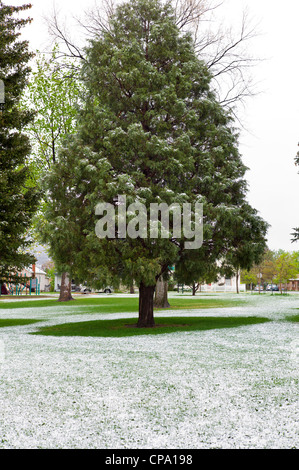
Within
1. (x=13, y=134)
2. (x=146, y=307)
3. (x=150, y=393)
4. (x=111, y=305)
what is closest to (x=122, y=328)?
(x=146, y=307)

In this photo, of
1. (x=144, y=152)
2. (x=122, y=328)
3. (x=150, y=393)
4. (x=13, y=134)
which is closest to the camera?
(x=150, y=393)

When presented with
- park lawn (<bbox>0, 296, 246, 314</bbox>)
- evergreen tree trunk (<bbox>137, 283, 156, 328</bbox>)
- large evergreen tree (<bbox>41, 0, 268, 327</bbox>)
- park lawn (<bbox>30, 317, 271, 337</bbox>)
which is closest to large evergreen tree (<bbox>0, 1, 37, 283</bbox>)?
large evergreen tree (<bbox>41, 0, 268, 327</bbox>)

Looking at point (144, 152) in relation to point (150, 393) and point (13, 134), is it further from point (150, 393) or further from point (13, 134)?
point (150, 393)

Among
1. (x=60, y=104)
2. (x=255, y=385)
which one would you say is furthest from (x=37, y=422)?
(x=60, y=104)

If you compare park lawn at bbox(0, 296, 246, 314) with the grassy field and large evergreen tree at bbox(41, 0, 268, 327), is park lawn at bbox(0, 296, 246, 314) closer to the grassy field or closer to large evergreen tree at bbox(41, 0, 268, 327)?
large evergreen tree at bbox(41, 0, 268, 327)

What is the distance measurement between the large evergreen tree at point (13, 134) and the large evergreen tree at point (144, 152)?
1662 mm

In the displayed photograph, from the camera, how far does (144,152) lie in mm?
13977

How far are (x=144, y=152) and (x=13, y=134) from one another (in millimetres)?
5109

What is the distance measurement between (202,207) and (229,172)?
6.76ft

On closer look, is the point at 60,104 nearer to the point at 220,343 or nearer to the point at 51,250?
the point at 51,250

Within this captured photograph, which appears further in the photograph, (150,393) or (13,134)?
(13,134)

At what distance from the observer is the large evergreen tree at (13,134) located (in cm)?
1533

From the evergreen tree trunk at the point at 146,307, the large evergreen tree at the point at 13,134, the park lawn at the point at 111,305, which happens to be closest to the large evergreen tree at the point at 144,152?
the evergreen tree trunk at the point at 146,307

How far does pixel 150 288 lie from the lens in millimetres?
14906
